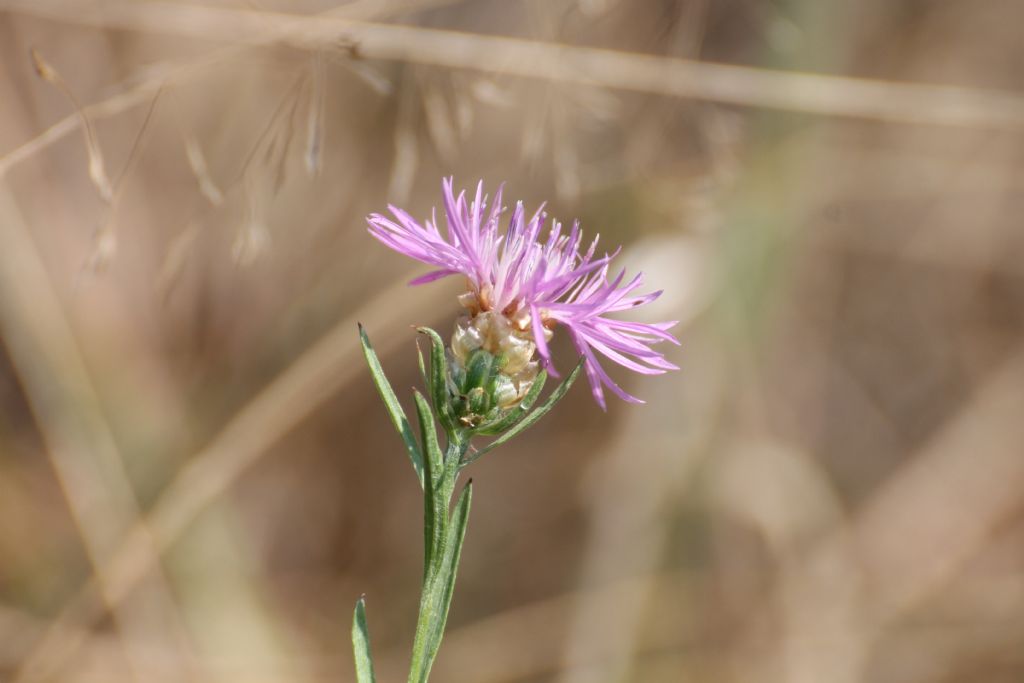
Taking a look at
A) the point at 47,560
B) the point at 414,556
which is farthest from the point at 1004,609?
the point at 47,560

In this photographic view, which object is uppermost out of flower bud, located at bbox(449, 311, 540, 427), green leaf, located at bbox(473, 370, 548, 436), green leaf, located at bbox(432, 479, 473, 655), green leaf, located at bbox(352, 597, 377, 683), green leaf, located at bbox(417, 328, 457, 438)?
flower bud, located at bbox(449, 311, 540, 427)

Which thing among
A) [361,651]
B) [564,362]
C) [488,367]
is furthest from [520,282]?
[564,362]

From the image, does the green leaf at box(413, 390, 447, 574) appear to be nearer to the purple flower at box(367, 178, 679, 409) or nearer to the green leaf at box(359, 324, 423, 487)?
the green leaf at box(359, 324, 423, 487)

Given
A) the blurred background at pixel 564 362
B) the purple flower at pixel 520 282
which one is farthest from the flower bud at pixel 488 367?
the blurred background at pixel 564 362

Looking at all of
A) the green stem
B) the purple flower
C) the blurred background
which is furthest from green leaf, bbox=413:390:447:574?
the blurred background

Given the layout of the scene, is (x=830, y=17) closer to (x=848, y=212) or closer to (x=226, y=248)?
(x=848, y=212)

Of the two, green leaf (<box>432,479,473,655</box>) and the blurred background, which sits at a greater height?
the blurred background

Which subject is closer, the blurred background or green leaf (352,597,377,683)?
green leaf (352,597,377,683)
